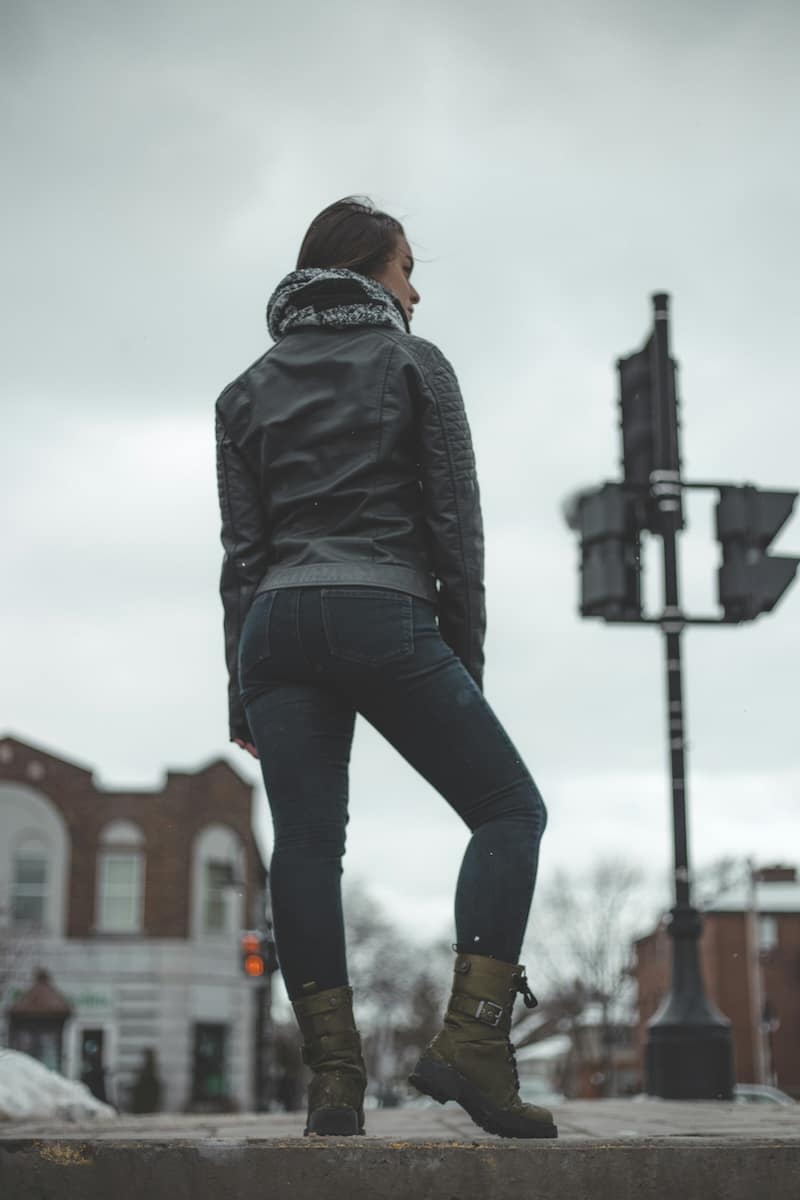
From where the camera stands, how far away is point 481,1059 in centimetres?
293

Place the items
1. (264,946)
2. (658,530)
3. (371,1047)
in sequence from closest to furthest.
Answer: (658,530) < (264,946) < (371,1047)

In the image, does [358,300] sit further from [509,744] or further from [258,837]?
[258,837]

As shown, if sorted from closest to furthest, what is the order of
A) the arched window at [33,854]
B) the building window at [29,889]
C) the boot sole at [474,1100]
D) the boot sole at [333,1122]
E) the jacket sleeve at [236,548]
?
1. the boot sole at [474,1100]
2. the boot sole at [333,1122]
3. the jacket sleeve at [236,548]
4. the building window at [29,889]
5. the arched window at [33,854]

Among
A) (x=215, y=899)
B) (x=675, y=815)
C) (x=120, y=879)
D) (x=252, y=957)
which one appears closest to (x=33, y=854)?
(x=120, y=879)

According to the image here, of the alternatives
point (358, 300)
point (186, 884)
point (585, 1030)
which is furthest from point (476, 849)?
point (585, 1030)

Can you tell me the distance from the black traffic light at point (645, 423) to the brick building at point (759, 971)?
195 feet

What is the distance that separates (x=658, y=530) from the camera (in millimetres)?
9438

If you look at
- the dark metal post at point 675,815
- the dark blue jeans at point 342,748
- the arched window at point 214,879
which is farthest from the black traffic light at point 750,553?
the arched window at point 214,879

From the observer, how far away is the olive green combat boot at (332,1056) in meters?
3.06

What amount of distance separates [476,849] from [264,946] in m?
18.9

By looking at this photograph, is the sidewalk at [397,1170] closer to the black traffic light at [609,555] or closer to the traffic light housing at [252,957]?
the black traffic light at [609,555]

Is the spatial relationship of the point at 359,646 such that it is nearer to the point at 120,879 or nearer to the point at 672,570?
the point at 672,570

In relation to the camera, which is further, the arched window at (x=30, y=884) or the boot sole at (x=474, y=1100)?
the arched window at (x=30, y=884)

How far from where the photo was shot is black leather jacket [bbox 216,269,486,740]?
3.21 meters
